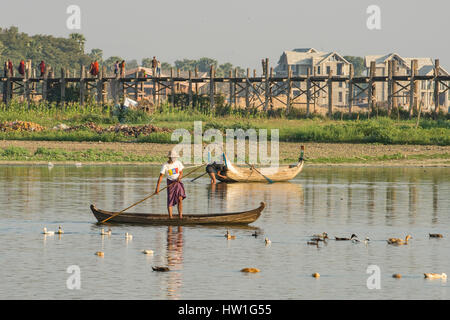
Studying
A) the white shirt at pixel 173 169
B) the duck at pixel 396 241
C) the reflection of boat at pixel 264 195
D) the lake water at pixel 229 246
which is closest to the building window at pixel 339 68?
the reflection of boat at pixel 264 195

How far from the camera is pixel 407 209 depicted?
25.1 meters

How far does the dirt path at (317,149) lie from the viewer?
45312mm

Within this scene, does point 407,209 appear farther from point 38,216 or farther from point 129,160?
point 129,160

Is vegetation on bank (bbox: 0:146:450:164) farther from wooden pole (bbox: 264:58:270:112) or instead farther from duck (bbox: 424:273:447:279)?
duck (bbox: 424:273:447:279)

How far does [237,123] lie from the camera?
52312 mm

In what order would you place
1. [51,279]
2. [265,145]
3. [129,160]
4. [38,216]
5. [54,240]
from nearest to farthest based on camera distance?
[51,279]
[54,240]
[38,216]
[129,160]
[265,145]

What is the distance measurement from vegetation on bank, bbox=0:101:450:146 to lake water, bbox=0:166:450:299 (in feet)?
56.3

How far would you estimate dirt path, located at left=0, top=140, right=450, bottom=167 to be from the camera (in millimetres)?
45312

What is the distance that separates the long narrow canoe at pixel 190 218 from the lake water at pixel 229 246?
191 millimetres

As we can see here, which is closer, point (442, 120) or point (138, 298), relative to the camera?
point (138, 298)

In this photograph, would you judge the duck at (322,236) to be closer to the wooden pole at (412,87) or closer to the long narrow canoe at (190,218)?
the long narrow canoe at (190,218)

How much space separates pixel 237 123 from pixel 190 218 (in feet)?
105

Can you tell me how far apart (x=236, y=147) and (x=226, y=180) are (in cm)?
1349
